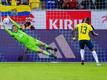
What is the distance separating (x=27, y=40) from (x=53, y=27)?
1.57m

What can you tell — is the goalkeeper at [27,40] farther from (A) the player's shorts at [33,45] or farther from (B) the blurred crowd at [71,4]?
(B) the blurred crowd at [71,4]

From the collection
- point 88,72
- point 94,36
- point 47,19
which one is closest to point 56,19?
point 47,19

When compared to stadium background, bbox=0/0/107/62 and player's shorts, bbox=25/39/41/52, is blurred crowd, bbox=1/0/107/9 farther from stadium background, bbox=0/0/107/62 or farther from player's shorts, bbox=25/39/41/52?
player's shorts, bbox=25/39/41/52

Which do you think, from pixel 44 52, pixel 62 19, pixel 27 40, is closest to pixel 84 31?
pixel 44 52

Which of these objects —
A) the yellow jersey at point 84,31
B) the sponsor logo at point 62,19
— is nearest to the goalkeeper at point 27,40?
the sponsor logo at point 62,19

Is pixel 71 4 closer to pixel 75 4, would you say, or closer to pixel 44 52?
pixel 75 4

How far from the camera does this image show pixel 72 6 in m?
26.2

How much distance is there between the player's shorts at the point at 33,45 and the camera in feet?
80.1

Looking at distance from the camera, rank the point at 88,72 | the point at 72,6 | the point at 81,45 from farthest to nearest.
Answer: the point at 72,6 → the point at 81,45 → the point at 88,72

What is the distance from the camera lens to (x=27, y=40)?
24547mm

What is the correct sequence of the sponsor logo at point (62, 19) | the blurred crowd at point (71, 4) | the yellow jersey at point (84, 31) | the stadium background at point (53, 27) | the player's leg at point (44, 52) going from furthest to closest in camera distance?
the blurred crowd at point (71, 4), the sponsor logo at point (62, 19), the stadium background at point (53, 27), the player's leg at point (44, 52), the yellow jersey at point (84, 31)

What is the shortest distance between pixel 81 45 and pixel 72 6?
397cm

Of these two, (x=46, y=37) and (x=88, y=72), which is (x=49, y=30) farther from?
(x=88, y=72)

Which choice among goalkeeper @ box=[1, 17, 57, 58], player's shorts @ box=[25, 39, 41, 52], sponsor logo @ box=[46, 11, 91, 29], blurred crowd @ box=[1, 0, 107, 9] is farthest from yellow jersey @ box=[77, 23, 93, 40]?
blurred crowd @ box=[1, 0, 107, 9]
